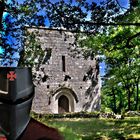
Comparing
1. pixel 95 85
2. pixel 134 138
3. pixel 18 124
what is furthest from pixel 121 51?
pixel 18 124

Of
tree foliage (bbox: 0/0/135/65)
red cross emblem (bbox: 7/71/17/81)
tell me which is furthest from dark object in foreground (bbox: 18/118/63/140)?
tree foliage (bbox: 0/0/135/65)

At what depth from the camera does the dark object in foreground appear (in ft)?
3.69

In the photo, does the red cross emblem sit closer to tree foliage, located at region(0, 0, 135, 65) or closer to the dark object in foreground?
the dark object in foreground

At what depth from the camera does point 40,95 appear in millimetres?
11211

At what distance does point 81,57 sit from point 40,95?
5215mm

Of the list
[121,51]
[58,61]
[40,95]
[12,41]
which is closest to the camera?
[12,41]

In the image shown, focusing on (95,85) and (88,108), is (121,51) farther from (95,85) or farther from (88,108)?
(88,108)

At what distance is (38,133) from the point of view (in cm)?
116

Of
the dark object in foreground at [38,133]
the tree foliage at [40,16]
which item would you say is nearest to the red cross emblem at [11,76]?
the dark object in foreground at [38,133]

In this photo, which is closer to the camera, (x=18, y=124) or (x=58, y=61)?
(x=18, y=124)

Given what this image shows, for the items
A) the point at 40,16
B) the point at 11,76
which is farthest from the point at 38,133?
the point at 40,16

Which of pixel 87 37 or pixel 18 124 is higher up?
pixel 87 37

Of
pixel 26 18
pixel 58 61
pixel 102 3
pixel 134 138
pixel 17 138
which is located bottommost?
pixel 134 138

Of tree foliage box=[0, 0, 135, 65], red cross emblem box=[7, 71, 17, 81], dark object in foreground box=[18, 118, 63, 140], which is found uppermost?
tree foliage box=[0, 0, 135, 65]
